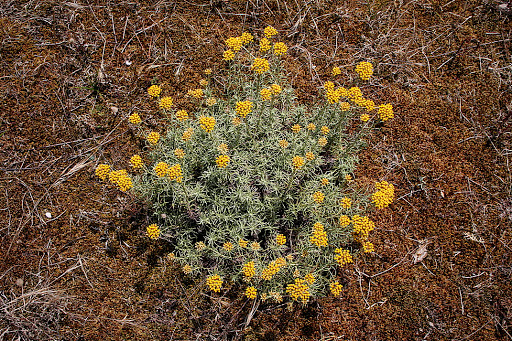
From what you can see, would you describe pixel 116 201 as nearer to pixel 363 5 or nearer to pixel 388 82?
pixel 388 82

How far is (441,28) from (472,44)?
46 cm

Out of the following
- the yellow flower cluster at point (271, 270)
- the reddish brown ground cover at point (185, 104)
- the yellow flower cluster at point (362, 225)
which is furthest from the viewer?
the reddish brown ground cover at point (185, 104)

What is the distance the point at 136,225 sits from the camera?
3635 mm

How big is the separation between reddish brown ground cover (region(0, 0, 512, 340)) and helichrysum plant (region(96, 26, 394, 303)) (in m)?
0.30

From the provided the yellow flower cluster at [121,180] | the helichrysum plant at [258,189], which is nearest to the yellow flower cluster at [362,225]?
the helichrysum plant at [258,189]

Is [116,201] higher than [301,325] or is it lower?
higher

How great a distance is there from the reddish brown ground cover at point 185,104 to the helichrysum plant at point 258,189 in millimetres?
300

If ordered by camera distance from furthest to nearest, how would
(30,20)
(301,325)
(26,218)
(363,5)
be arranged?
(363,5)
(30,20)
(26,218)
(301,325)

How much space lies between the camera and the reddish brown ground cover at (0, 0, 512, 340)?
3.38 meters

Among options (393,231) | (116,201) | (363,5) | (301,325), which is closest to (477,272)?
(393,231)

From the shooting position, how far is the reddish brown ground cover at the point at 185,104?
11.1ft

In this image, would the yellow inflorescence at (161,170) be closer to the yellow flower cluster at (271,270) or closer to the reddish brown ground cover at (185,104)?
the reddish brown ground cover at (185,104)

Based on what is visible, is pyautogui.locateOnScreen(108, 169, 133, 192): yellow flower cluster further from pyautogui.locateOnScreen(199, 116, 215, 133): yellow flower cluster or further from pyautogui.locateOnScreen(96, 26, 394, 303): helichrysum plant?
pyautogui.locateOnScreen(199, 116, 215, 133): yellow flower cluster

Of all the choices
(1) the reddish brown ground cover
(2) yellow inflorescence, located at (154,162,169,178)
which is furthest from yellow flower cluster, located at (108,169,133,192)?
(1) the reddish brown ground cover
